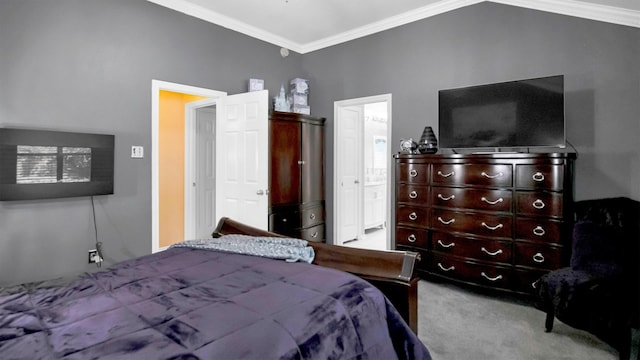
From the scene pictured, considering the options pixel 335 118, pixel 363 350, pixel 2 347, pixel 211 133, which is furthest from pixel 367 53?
pixel 2 347

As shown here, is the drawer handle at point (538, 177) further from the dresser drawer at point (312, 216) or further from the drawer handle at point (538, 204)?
the dresser drawer at point (312, 216)

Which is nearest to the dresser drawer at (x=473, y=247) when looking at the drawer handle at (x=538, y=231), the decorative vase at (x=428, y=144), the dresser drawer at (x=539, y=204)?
the drawer handle at (x=538, y=231)

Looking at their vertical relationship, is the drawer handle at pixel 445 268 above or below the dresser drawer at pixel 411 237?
below

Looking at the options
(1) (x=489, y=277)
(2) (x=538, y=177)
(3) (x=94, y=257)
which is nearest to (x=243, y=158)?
(3) (x=94, y=257)

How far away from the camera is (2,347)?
1000mm

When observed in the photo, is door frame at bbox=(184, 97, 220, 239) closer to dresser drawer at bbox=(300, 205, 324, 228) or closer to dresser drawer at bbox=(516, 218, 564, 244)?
dresser drawer at bbox=(300, 205, 324, 228)

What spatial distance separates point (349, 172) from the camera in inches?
208

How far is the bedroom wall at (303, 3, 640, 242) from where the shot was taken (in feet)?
9.57

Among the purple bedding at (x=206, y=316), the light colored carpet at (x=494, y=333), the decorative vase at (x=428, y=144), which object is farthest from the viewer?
the decorative vase at (x=428, y=144)

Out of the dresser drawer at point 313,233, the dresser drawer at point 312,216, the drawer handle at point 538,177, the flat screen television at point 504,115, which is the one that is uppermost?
the flat screen television at point 504,115

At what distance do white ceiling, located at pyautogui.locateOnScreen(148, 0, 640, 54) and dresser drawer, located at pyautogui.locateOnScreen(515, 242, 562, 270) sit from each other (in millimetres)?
2065

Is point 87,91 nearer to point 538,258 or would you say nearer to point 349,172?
point 349,172

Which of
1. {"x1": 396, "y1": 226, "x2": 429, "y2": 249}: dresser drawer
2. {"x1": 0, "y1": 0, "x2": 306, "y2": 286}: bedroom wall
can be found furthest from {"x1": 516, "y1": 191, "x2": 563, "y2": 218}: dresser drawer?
{"x1": 0, "y1": 0, "x2": 306, "y2": 286}: bedroom wall

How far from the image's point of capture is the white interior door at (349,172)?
4.95 m
